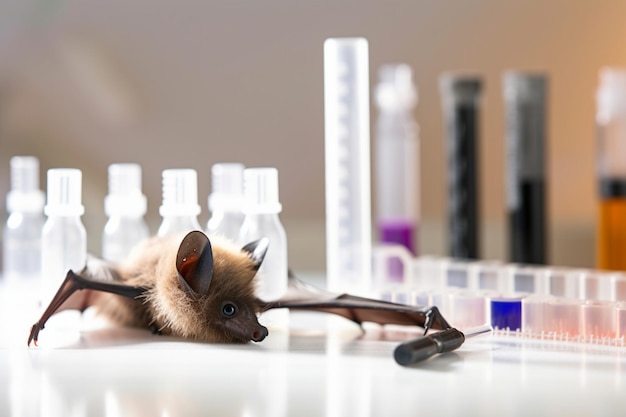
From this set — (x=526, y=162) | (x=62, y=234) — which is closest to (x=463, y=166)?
(x=526, y=162)

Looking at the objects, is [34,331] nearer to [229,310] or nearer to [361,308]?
[229,310]

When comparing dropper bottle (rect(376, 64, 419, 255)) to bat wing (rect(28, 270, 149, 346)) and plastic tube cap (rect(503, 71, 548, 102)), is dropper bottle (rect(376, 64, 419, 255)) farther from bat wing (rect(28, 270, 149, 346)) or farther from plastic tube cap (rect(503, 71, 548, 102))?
bat wing (rect(28, 270, 149, 346))

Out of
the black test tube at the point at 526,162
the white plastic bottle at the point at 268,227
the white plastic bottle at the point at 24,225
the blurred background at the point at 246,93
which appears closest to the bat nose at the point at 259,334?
the white plastic bottle at the point at 268,227

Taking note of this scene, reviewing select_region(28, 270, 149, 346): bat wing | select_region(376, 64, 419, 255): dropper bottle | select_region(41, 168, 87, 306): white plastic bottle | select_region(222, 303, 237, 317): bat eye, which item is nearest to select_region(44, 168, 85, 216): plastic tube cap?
select_region(41, 168, 87, 306): white plastic bottle

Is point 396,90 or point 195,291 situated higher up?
point 396,90

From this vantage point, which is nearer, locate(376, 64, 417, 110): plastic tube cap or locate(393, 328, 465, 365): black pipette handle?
locate(393, 328, 465, 365): black pipette handle

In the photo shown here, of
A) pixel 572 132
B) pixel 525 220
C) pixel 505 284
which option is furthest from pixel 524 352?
pixel 572 132

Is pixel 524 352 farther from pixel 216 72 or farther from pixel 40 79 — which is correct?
pixel 40 79
